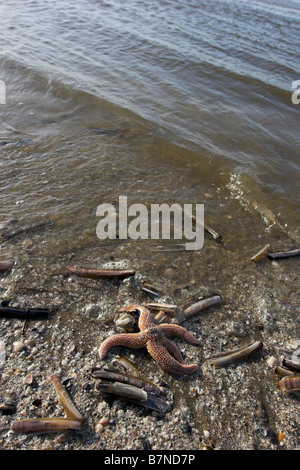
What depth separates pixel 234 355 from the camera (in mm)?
5020

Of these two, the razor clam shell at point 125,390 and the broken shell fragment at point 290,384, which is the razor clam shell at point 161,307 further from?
Answer: the broken shell fragment at point 290,384

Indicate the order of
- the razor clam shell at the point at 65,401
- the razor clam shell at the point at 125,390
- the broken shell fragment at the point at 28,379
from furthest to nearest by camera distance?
the broken shell fragment at the point at 28,379, the razor clam shell at the point at 125,390, the razor clam shell at the point at 65,401

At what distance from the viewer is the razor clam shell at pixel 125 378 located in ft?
14.4

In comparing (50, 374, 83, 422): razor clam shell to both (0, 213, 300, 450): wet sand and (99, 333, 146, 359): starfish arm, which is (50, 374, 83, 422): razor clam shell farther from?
(99, 333, 146, 359): starfish arm

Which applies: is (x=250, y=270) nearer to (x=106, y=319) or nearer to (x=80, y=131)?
(x=106, y=319)

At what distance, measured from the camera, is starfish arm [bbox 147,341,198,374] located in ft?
15.1

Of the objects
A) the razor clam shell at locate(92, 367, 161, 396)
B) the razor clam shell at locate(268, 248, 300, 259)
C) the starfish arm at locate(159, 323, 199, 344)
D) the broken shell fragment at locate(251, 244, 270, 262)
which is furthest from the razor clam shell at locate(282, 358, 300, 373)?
the razor clam shell at locate(268, 248, 300, 259)

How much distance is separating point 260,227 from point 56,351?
5.64 m

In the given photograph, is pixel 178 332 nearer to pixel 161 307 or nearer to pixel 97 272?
pixel 161 307

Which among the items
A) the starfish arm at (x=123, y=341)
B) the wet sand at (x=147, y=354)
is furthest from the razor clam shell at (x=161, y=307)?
the starfish arm at (x=123, y=341)

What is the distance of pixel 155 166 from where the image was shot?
9797 millimetres

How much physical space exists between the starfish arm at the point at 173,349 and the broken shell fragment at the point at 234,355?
51 cm

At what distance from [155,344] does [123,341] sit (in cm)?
48

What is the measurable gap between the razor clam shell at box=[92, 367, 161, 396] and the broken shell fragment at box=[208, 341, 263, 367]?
1.05 m
